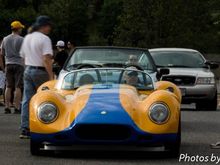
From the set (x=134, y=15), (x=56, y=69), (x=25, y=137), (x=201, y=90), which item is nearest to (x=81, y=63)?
(x=56, y=69)

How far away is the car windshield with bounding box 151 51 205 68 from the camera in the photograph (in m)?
19.9

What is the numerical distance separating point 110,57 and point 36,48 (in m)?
2.61

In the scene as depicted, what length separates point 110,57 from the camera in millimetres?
13883

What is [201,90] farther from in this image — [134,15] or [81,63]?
[134,15]

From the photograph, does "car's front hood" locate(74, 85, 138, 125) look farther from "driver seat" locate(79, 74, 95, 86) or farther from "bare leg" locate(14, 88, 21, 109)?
"bare leg" locate(14, 88, 21, 109)

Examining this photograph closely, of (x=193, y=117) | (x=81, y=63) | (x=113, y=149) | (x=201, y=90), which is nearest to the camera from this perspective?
(x=113, y=149)

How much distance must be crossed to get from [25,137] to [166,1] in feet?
123

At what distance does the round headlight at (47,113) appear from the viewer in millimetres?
9492

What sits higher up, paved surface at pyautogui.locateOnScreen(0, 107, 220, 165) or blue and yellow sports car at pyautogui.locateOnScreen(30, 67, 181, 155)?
blue and yellow sports car at pyautogui.locateOnScreen(30, 67, 181, 155)

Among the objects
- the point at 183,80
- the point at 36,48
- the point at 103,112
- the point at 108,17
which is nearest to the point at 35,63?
the point at 36,48

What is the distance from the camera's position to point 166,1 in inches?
1896

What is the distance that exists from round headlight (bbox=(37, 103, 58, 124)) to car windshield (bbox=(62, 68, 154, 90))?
4.04 ft

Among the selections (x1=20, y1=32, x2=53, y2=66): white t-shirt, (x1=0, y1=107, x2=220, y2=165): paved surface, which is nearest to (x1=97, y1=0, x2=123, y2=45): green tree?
(x1=0, y1=107, x2=220, y2=165): paved surface

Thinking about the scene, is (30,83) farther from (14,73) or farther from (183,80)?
(183,80)
